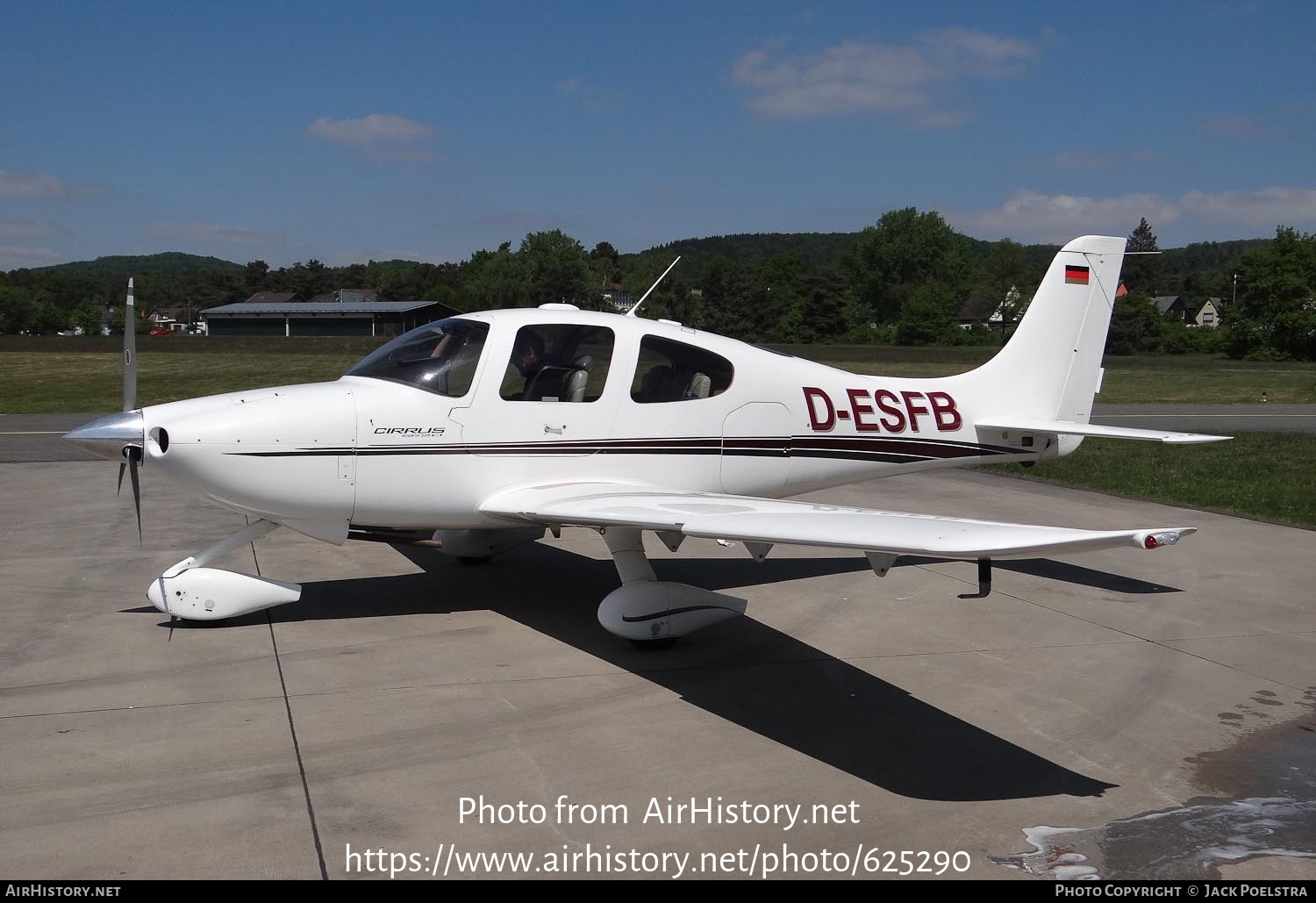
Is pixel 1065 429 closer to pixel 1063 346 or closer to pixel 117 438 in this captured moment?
pixel 1063 346

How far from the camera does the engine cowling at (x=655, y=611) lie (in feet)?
22.9

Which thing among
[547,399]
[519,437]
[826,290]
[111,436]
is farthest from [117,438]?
[826,290]

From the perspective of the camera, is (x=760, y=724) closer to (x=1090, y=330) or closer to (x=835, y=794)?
(x=835, y=794)

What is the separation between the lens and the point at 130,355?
24.2ft

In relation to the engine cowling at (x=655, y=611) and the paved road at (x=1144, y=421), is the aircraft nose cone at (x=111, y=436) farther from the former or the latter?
the paved road at (x=1144, y=421)

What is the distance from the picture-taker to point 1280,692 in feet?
21.1

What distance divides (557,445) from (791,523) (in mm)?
2324

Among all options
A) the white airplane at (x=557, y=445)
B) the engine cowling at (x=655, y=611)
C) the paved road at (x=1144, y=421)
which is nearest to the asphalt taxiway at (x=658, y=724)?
the engine cowling at (x=655, y=611)

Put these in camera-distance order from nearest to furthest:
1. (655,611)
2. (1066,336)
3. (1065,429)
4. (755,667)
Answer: (755,667) < (655,611) < (1065,429) < (1066,336)

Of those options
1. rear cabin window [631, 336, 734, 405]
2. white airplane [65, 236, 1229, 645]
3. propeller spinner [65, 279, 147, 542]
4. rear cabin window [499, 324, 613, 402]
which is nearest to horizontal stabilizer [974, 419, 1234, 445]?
white airplane [65, 236, 1229, 645]

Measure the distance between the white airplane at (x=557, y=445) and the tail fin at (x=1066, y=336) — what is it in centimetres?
58

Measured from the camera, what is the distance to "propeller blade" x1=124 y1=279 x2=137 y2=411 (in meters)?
7.27
